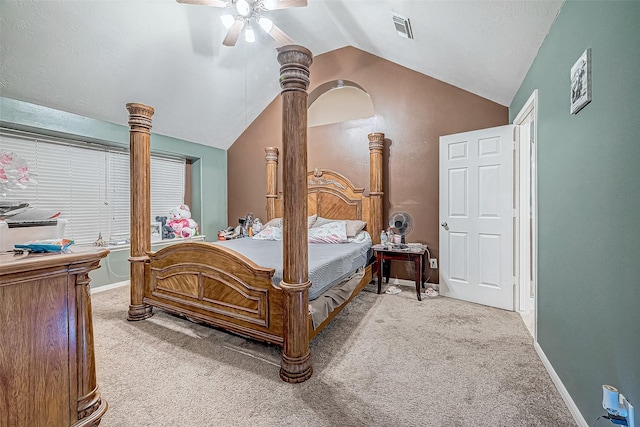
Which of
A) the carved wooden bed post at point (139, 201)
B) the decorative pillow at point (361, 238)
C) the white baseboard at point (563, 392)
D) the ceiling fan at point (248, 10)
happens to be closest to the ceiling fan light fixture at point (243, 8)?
the ceiling fan at point (248, 10)

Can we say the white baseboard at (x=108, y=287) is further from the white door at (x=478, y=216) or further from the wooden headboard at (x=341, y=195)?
the white door at (x=478, y=216)

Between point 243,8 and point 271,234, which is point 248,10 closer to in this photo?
point 243,8

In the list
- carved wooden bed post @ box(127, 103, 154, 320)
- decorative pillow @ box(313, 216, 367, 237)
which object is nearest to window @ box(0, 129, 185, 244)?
carved wooden bed post @ box(127, 103, 154, 320)

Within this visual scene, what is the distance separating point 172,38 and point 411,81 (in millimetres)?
2894

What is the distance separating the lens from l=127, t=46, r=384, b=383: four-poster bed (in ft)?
5.99

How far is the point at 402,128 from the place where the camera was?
3873 mm

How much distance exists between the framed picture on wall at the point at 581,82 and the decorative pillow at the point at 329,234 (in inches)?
96.0

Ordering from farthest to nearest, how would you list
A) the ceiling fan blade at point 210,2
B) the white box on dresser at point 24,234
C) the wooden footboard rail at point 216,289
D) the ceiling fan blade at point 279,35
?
the ceiling fan blade at point 279,35
the ceiling fan blade at point 210,2
the wooden footboard rail at point 216,289
the white box on dresser at point 24,234

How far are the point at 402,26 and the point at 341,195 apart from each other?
2.14 metres

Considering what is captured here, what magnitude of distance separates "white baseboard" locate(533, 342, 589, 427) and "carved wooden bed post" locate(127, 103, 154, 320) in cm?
323

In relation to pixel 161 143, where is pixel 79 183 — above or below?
below

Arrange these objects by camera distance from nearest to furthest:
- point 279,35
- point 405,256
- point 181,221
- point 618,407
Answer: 1. point 618,407
2. point 279,35
3. point 405,256
4. point 181,221

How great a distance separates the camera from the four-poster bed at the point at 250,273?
5.99ft

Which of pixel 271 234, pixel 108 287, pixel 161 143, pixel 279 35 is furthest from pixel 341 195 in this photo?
pixel 108 287
